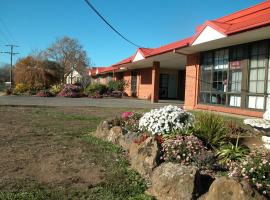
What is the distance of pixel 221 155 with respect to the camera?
5930 millimetres

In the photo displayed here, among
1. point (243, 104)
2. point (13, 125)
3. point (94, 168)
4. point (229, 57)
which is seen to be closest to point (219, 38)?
point (229, 57)

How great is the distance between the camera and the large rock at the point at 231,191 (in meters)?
3.63

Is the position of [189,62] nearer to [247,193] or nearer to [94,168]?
[94,168]

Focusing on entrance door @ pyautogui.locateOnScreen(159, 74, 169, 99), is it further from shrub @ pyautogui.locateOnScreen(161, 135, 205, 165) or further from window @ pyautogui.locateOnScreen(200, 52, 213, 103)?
shrub @ pyautogui.locateOnScreen(161, 135, 205, 165)

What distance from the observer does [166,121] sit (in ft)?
23.9

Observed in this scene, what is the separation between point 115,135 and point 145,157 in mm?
2658

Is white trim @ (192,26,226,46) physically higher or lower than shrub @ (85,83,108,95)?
higher

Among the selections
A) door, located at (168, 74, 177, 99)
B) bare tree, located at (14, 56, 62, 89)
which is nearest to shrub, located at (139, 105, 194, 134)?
door, located at (168, 74, 177, 99)

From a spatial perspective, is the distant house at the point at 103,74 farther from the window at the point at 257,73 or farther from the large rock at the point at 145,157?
the large rock at the point at 145,157

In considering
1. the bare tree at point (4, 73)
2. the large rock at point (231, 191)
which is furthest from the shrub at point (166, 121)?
the bare tree at point (4, 73)

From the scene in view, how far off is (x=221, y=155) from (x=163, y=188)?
1.79m

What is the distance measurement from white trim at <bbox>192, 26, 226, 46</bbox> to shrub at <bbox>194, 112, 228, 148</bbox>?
705 cm

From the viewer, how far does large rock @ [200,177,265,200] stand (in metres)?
3.63

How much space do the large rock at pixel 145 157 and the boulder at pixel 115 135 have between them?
1852mm
